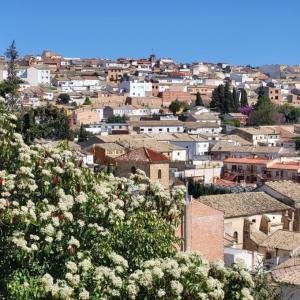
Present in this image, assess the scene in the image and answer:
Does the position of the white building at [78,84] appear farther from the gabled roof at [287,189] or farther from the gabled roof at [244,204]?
the gabled roof at [244,204]

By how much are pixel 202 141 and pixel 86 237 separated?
4960 cm

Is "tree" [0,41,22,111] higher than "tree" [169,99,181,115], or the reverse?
"tree" [0,41,22,111]

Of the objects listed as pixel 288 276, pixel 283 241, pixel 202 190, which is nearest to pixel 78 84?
pixel 202 190

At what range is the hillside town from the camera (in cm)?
2248

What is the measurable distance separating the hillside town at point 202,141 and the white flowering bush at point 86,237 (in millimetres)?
537

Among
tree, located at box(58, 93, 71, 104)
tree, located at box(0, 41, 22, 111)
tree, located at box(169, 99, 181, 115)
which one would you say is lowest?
tree, located at box(169, 99, 181, 115)

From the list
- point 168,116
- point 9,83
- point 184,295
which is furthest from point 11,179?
point 168,116

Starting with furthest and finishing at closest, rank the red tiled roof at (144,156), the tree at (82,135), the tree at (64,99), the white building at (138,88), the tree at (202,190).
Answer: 1. the white building at (138,88)
2. the tree at (64,99)
3. the tree at (82,135)
4. the tree at (202,190)
5. the red tiled roof at (144,156)

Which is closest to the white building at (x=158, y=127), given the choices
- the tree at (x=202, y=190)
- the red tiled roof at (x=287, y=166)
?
the red tiled roof at (x=287, y=166)

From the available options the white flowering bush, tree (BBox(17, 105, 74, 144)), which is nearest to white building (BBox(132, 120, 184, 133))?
tree (BBox(17, 105, 74, 144))

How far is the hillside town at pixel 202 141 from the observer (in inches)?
885

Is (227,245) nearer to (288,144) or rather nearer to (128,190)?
(128,190)

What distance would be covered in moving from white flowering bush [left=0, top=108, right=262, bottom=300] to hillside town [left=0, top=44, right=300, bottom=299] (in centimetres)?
54

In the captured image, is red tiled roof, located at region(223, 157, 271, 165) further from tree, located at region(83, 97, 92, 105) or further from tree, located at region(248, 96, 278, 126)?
tree, located at region(83, 97, 92, 105)
